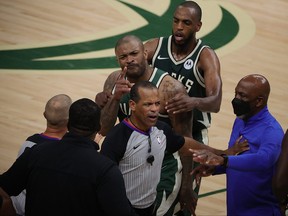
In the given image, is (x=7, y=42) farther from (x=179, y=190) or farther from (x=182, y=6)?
(x=179, y=190)

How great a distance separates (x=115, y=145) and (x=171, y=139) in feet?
1.42

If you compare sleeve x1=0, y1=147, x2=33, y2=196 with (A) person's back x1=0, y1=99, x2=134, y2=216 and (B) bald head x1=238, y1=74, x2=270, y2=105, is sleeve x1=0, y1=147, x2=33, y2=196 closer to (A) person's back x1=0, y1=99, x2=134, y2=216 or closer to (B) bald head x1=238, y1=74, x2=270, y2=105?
(A) person's back x1=0, y1=99, x2=134, y2=216

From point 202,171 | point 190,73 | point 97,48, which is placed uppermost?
point 190,73

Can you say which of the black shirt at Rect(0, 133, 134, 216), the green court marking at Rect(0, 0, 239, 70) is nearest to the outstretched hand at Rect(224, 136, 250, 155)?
the black shirt at Rect(0, 133, 134, 216)

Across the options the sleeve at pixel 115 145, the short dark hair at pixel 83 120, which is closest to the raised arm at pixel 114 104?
the sleeve at pixel 115 145

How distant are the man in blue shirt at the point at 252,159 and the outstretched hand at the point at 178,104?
0.33 meters

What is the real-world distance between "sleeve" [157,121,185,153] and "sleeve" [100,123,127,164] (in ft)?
1.02

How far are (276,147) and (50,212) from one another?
1525 mm

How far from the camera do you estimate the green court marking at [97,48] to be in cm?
928

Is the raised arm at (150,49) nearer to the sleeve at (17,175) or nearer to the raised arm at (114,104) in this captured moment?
the raised arm at (114,104)

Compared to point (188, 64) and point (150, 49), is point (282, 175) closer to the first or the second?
point (188, 64)

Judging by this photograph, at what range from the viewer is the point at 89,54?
9.73m

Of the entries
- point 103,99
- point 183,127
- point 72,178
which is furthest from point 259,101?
point 72,178

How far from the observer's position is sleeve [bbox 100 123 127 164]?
4664 millimetres
